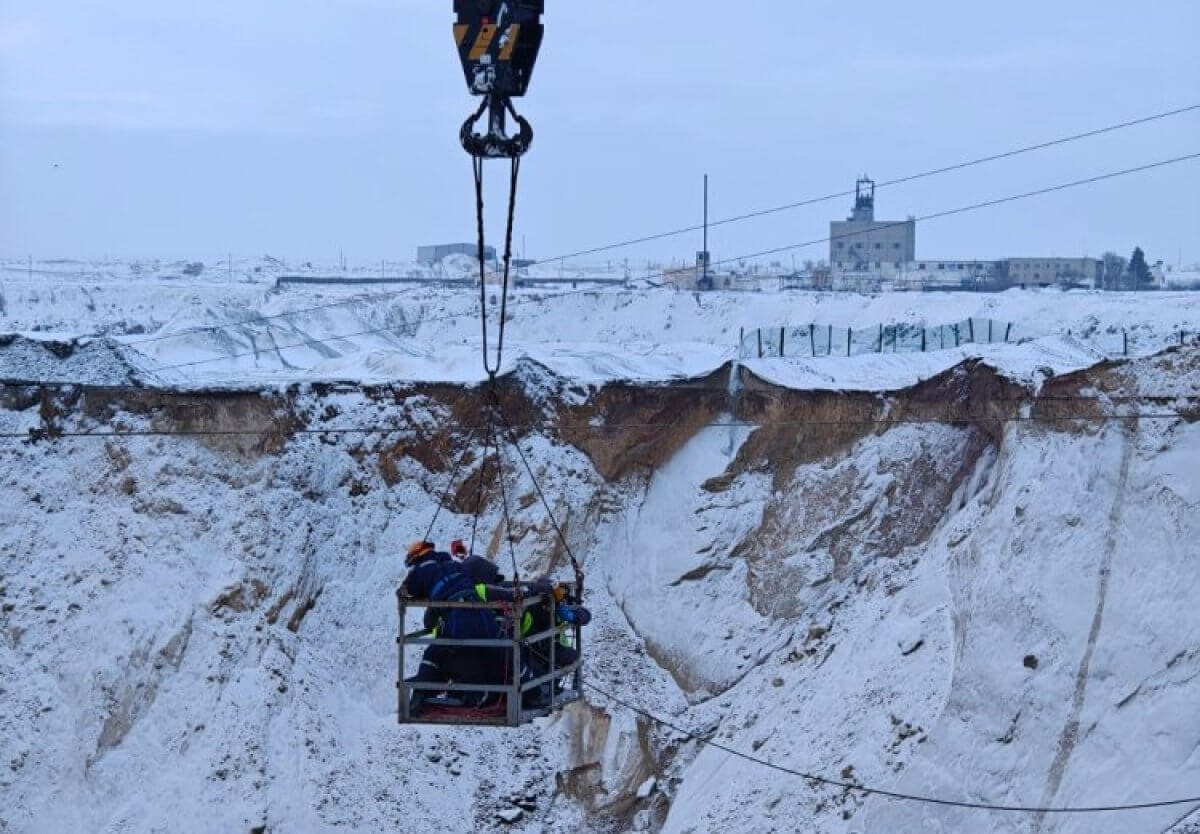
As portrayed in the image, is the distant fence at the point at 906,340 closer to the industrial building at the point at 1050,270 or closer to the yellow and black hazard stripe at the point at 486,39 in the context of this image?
the yellow and black hazard stripe at the point at 486,39

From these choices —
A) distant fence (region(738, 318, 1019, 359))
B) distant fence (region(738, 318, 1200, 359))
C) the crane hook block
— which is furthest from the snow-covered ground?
the crane hook block

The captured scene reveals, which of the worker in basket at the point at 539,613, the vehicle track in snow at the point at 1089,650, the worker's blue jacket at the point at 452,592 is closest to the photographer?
the worker's blue jacket at the point at 452,592

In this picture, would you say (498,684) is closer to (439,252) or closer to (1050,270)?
(1050,270)

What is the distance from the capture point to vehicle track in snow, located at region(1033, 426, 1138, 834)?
66.5 feet

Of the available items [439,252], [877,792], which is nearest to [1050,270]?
[439,252]

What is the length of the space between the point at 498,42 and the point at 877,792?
12.1m

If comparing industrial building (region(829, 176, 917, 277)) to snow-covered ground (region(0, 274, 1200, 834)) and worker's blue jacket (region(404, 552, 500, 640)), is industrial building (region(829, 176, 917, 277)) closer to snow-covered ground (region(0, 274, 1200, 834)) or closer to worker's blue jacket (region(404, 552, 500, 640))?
snow-covered ground (region(0, 274, 1200, 834))

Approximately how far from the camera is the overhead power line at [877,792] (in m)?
19.1

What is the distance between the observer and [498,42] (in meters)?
13.4

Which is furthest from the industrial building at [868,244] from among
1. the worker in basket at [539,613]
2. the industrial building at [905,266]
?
the worker in basket at [539,613]

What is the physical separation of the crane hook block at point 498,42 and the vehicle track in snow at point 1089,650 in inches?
449

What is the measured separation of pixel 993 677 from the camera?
2202 centimetres

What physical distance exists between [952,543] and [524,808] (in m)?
7.66

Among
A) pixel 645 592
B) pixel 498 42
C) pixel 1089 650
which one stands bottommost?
pixel 645 592
